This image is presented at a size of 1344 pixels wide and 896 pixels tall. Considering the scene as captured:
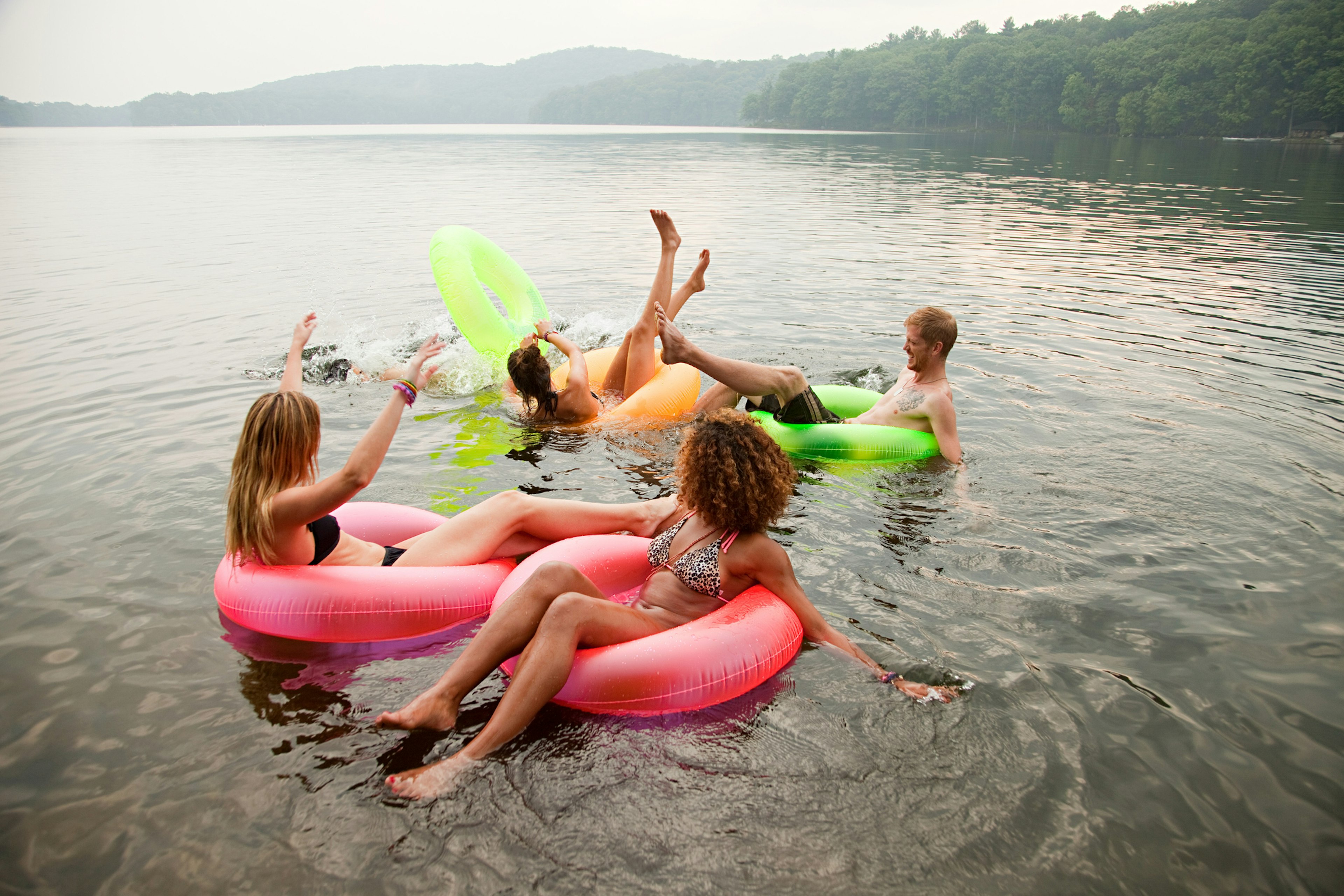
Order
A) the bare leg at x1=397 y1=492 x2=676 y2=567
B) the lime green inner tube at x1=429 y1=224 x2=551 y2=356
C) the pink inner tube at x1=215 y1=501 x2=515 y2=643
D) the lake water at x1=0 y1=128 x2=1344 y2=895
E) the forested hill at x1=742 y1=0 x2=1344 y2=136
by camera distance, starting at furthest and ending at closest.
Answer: the forested hill at x1=742 y1=0 x2=1344 y2=136
the lime green inner tube at x1=429 y1=224 x2=551 y2=356
the bare leg at x1=397 y1=492 x2=676 y2=567
the pink inner tube at x1=215 y1=501 x2=515 y2=643
the lake water at x1=0 y1=128 x2=1344 y2=895

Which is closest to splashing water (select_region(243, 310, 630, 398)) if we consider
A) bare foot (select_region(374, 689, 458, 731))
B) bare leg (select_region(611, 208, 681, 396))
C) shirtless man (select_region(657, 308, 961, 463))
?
bare leg (select_region(611, 208, 681, 396))

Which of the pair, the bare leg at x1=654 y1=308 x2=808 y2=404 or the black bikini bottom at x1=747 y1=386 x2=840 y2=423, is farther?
the black bikini bottom at x1=747 y1=386 x2=840 y2=423

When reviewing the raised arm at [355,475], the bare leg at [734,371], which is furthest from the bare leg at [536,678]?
the bare leg at [734,371]

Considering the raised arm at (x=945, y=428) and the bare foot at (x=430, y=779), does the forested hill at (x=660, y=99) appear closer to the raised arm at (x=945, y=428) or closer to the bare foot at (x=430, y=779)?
the raised arm at (x=945, y=428)

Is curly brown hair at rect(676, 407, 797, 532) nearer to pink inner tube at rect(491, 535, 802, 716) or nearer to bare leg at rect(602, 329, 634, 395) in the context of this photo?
pink inner tube at rect(491, 535, 802, 716)

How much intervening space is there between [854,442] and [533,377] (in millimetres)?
2523

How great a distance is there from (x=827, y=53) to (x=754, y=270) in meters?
144

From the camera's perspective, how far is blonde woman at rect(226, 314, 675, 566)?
128 inches

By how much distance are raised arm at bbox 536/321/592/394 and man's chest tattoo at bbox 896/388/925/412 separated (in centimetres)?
240

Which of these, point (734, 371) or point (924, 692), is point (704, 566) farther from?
point (734, 371)

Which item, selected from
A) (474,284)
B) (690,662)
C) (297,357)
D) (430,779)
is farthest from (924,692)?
(474,284)

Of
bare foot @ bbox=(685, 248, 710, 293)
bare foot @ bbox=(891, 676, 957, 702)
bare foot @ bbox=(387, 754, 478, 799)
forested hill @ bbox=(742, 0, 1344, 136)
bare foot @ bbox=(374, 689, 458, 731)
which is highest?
forested hill @ bbox=(742, 0, 1344, 136)

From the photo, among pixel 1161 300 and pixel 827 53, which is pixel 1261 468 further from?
pixel 827 53

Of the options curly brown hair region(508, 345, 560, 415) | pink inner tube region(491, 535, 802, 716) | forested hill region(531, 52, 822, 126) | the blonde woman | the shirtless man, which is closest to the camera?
pink inner tube region(491, 535, 802, 716)
